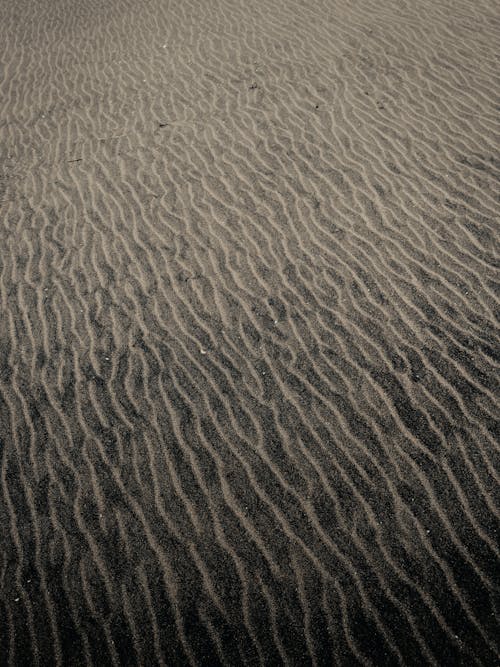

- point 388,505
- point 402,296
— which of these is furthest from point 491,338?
point 388,505

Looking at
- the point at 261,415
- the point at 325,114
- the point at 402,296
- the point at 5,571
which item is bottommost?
the point at 5,571

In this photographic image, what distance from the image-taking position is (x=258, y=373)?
4.50 meters

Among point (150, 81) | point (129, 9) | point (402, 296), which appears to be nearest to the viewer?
point (402, 296)

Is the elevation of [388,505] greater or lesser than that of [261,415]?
lesser

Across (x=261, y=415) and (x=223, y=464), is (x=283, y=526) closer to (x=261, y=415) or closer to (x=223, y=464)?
(x=223, y=464)

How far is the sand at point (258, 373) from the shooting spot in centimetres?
328

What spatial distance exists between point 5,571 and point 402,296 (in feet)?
13.9

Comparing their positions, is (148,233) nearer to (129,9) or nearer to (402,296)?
(402,296)

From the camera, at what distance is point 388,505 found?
363 centimetres

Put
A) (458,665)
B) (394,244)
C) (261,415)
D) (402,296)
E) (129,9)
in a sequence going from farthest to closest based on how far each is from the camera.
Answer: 1. (129,9)
2. (394,244)
3. (402,296)
4. (261,415)
5. (458,665)

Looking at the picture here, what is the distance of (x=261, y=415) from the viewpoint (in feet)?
13.9

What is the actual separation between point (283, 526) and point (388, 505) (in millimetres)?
816

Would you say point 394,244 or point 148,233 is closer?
point 394,244

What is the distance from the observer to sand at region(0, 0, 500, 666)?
328 cm
